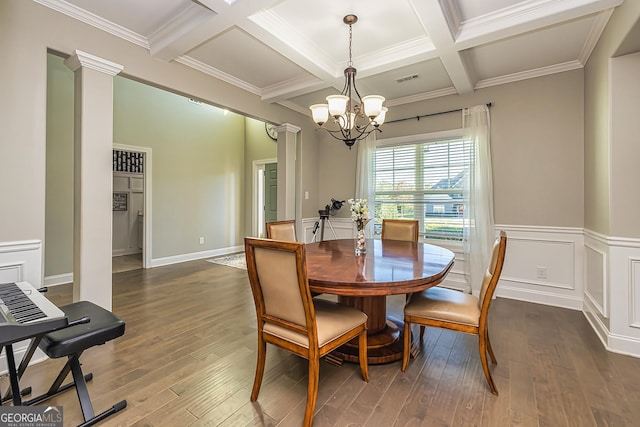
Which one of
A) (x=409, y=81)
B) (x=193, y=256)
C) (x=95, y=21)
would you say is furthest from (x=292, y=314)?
(x=193, y=256)

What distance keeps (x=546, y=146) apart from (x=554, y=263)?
1314 mm

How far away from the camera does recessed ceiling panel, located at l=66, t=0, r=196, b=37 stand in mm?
2254

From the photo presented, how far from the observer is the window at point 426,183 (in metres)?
3.85

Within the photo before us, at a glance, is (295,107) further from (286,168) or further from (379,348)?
(379,348)

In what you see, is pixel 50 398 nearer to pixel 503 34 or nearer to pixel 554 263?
pixel 503 34

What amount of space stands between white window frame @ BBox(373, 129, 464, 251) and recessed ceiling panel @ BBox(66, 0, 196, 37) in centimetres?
294

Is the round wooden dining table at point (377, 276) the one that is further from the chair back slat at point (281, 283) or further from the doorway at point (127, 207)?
the doorway at point (127, 207)

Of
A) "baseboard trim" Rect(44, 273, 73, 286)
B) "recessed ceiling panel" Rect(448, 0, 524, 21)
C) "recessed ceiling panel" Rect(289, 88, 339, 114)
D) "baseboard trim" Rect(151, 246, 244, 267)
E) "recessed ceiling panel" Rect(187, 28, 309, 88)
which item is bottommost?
"baseboard trim" Rect(44, 273, 73, 286)

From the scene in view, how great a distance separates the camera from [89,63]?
2.36m

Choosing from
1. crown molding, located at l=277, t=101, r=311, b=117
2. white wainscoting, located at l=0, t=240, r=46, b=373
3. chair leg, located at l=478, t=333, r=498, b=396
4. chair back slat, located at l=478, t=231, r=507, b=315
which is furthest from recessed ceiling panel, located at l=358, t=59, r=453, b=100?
white wainscoting, located at l=0, t=240, r=46, b=373

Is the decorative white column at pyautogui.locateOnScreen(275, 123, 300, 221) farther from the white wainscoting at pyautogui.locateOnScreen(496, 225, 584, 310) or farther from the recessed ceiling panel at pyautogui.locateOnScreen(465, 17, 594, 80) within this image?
the white wainscoting at pyautogui.locateOnScreen(496, 225, 584, 310)

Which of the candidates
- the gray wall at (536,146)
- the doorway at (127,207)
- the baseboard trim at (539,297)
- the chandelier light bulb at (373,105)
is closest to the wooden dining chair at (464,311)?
the chandelier light bulb at (373,105)

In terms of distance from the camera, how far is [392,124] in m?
4.35

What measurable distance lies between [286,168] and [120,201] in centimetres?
423
